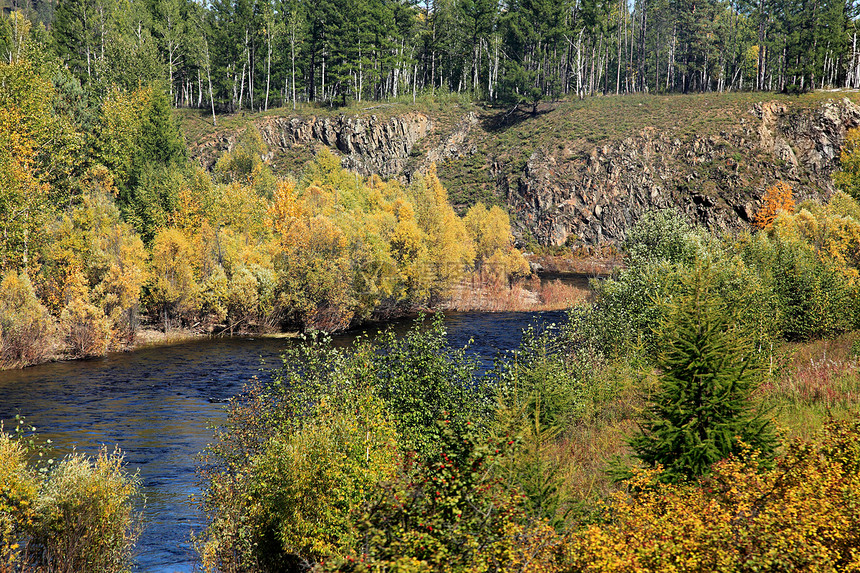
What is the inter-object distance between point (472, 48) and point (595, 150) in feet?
152

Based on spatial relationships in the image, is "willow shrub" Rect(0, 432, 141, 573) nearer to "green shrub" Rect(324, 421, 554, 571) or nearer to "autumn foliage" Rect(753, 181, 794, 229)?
"green shrub" Rect(324, 421, 554, 571)

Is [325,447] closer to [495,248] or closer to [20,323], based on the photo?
[20,323]

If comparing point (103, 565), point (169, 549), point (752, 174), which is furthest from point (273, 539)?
point (752, 174)

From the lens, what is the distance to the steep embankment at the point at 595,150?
4331 inches

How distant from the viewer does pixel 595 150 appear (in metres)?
120

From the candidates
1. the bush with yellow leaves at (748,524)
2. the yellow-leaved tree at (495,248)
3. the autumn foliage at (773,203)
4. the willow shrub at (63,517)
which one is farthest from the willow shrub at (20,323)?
the autumn foliage at (773,203)

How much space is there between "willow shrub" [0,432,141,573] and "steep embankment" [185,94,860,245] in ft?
338

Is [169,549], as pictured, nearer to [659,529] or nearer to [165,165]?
[659,529]

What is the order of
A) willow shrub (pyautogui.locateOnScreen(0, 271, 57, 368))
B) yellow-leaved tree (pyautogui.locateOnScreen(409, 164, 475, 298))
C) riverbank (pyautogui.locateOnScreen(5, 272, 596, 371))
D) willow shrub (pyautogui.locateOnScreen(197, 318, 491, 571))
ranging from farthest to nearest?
yellow-leaved tree (pyautogui.locateOnScreen(409, 164, 475, 298)) < riverbank (pyautogui.locateOnScreen(5, 272, 596, 371)) < willow shrub (pyautogui.locateOnScreen(0, 271, 57, 368)) < willow shrub (pyautogui.locateOnScreen(197, 318, 491, 571))

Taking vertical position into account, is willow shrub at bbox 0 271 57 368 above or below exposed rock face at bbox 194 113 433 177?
below

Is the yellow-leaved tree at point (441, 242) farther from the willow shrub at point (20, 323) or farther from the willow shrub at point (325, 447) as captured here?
the willow shrub at point (325, 447)

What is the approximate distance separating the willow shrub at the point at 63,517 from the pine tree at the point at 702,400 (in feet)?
→ 47.5

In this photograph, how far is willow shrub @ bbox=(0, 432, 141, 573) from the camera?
15820mm

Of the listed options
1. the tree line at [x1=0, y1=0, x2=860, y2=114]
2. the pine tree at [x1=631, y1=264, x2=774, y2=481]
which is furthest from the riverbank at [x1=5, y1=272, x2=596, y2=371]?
the tree line at [x1=0, y1=0, x2=860, y2=114]
